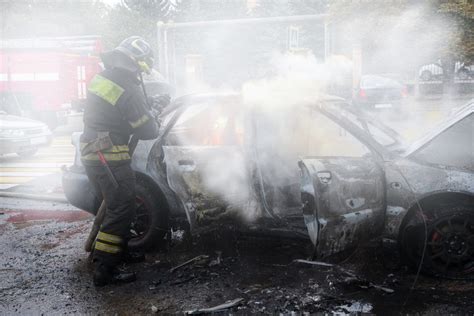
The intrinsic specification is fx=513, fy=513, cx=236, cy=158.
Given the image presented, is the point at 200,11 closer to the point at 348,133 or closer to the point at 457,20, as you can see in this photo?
the point at 457,20

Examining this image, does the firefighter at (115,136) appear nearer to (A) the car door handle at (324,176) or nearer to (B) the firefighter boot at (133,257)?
(B) the firefighter boot at (133,257)

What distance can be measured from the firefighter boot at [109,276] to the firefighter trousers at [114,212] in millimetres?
52

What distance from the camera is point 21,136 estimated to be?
12.2 m

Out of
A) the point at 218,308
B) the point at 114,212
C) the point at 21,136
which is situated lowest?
the point at 218,308

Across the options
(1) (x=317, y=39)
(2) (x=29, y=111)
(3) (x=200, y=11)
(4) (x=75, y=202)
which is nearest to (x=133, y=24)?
(3) (x=200, y=11)

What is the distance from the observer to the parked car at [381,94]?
57.1ft

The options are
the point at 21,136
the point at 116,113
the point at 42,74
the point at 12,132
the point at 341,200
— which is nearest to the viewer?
the point at 341,200

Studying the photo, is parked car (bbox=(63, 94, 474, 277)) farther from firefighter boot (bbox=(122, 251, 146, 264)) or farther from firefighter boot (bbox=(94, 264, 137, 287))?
firefighter boot (bbox=(94, 264, 137, 287))

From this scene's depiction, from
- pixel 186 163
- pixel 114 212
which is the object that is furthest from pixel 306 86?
pixel 114 212

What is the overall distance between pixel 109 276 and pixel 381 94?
14554mm

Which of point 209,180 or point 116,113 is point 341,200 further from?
point 116,113

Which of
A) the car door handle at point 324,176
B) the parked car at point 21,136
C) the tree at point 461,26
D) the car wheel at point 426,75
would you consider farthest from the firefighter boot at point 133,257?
the car wheel at point 426,75

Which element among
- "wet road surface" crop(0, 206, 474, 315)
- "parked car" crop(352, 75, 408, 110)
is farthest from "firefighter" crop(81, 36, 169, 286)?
"parked car" crop(352, 75, 408, 110)

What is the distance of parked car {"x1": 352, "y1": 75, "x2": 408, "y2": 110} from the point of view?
1739 cm
